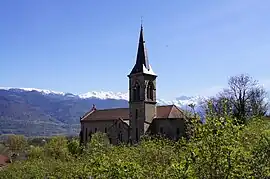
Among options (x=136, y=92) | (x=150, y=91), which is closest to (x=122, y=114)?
(x=136, y=92)

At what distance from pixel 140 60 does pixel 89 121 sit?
29476 mm

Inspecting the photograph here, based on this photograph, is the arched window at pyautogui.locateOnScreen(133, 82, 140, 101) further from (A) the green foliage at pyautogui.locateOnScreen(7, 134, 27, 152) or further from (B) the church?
(A) the green foliage at pyautogui.locateOnScreen(7, 134, 27, 152)

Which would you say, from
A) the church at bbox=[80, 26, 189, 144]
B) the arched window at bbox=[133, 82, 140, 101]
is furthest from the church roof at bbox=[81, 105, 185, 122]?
the arched window at bbox=[133, 82, 140, 101]

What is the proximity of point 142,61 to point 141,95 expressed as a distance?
5878 millimetres

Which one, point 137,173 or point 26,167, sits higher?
point 137,173

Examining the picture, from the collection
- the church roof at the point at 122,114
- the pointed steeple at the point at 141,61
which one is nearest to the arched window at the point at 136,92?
the pointed steeple at the point at 141,61

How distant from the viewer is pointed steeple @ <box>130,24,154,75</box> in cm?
6462

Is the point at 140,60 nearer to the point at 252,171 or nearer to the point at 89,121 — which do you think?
the point at 89,121

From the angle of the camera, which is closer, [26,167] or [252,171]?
[252,171]

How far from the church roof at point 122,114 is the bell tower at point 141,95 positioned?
2105 millimetres

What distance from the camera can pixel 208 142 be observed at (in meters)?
9.50

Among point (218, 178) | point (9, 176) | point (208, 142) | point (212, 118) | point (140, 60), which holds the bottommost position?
point (9, 176)

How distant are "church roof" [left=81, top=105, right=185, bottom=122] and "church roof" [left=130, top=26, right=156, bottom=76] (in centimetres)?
728

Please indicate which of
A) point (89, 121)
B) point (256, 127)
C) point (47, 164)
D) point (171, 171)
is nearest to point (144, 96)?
point (89, 121)
